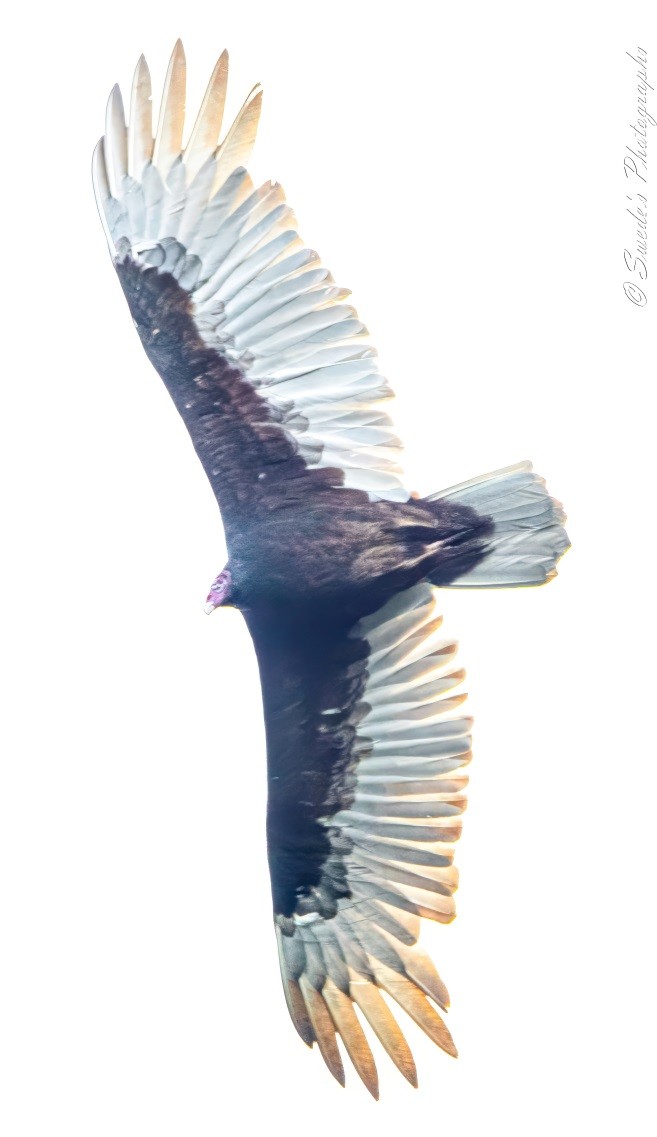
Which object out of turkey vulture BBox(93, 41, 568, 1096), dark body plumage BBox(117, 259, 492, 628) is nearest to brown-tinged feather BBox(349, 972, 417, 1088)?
turkey vulture BBox(93, 41, 568, 1096)

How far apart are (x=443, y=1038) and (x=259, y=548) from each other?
1.82 metres

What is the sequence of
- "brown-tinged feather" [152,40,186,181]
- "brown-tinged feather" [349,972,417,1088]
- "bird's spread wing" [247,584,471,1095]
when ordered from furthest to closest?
"bird's spread wing" [247,584,471,1095]
"brown-tinged feather" [152,40,186,181]
"brown-tinged feather" [349,972,417,1088]

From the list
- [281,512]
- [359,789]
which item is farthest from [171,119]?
[359,789]

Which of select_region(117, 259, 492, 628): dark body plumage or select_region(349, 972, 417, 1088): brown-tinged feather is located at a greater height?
select_region(117, 259, 492, 628): dark body plumage

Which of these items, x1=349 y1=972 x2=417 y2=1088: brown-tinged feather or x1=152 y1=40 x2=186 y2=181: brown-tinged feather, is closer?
x1=349 y1=972 x2=417 y2=1088: brown-tinged feather

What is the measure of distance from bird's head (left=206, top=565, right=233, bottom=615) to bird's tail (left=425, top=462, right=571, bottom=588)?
0.86 m

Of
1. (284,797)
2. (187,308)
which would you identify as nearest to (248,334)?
(187,308)

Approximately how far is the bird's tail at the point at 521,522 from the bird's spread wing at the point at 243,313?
0.30m

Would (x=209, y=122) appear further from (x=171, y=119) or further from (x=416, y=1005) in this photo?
(x=416, y=1005)

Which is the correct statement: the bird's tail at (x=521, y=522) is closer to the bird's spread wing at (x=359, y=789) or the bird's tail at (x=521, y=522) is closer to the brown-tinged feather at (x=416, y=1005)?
the bird's spread wing at (x=359, y=789)

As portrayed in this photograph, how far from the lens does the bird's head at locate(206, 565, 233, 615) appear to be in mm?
6164

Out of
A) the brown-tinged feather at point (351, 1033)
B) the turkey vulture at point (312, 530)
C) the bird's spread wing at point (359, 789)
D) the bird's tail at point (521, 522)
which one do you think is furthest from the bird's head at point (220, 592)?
the brown-tinged feather at point (351, 1033)

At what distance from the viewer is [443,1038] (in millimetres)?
5945

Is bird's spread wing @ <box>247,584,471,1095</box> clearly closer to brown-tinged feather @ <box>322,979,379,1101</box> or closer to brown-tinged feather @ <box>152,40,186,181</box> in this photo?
brown-tinged feather @ <box>322,979,379,1101</box>
